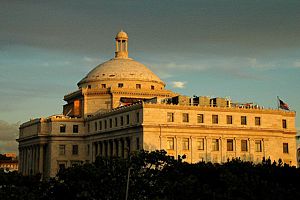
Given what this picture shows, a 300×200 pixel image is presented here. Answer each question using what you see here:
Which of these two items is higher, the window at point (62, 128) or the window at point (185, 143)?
the window at point (62, 128)

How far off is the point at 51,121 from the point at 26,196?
67572mm

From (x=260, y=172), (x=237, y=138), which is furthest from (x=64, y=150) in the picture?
(x=260, y=172)

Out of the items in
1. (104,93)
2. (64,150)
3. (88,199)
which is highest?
(104,93)

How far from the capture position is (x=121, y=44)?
512 feet

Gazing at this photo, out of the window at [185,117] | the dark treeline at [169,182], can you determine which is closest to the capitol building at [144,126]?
the window at [185,117]

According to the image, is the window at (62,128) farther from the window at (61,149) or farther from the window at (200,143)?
the window at (200,143)

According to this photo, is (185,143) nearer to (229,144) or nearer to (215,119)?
(215,119)

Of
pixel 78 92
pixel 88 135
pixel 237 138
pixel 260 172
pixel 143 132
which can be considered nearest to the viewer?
pixel 260 172

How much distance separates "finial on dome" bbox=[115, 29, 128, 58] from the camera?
154 metres

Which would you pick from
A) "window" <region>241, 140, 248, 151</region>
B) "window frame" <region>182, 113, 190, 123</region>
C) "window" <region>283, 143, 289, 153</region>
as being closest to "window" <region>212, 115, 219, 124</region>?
"window frame" <region>182, 113, 190, 123</region>

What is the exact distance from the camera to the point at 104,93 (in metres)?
137

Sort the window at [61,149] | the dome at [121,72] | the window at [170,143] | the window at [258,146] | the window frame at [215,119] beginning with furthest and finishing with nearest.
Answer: the dome at [121,72] < the window at [61,149] < the window at [258,146] < the window frame at [215,119] < the window at [170,143]

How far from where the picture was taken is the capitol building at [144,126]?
110 m

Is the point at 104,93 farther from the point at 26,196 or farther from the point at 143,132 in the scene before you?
the point at 26,196
